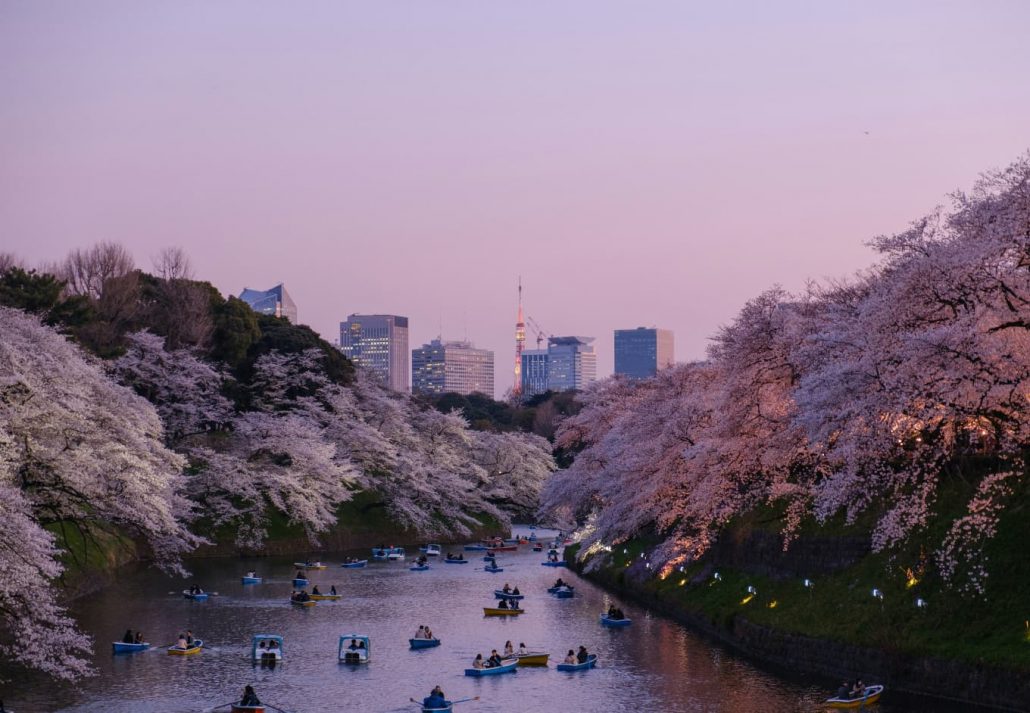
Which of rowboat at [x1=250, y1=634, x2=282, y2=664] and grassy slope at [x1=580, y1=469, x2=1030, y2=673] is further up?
grassy slope at [x1=580, y1=469, x2=1030, y2=673]

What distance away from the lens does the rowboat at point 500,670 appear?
140 ft

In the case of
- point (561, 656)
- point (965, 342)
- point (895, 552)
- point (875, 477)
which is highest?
point (965, 342)

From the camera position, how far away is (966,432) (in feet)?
110

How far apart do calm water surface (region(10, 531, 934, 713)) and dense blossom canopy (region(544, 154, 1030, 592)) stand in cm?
664

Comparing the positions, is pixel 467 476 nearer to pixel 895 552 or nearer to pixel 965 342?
pixel 895 552

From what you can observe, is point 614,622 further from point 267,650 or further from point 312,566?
point 312,566

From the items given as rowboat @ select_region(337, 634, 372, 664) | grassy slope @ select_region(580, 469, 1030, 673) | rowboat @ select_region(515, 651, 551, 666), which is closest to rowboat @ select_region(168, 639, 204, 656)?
rowboat @ select_region(337, 634, 372, 664)

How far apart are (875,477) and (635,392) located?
181 feet

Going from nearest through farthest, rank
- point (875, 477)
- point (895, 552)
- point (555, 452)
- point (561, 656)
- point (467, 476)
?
1. point (875, 477)
2. point (895, 552)
3. point (561, 656)
4. point (467, 476)
5. point (555, 452)

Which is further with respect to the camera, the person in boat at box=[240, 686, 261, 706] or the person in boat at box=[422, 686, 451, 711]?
the person in boat at box=[422, 686, 451, 711]

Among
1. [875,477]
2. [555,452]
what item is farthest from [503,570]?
[555,452]

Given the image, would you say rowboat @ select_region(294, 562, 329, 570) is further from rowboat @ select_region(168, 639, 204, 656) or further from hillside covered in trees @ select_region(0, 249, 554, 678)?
rowboat @ select_region(168, 639, 204, 656)

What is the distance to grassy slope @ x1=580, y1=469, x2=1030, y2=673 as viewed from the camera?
Result: 3266 centimetres

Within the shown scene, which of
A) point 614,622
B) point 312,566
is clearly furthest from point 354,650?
point 312,566
